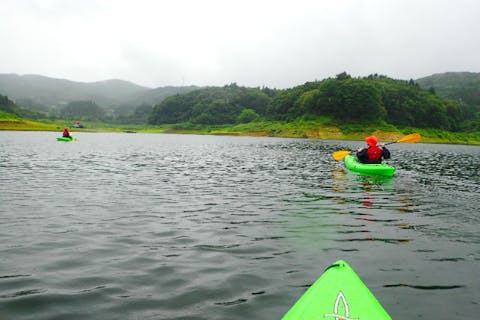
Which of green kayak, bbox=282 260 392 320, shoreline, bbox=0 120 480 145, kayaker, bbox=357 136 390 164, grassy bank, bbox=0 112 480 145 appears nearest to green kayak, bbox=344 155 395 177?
kayaker, bbox=357 136 390 164

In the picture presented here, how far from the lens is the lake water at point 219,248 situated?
567 cm

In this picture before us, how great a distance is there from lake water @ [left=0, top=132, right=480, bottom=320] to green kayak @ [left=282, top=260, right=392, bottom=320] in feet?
3.79

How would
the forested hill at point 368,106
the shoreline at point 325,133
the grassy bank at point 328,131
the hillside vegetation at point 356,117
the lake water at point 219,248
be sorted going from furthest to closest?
the forested hill at point 368,106 → the hillside vegetation at point 356,117 → the grassy bank at point 328,131 → the shoreline at point 325,133 → the lake water at point 219,248

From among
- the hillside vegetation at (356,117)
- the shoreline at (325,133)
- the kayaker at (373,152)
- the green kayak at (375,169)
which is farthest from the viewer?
the hillside vegetation at (356,117)

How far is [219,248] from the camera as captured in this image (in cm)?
834

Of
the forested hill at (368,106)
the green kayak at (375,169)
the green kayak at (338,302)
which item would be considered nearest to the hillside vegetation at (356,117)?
the forested hill at (368,106)

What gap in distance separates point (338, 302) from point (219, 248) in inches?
170

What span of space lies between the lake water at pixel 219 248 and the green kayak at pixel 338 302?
1.16 m

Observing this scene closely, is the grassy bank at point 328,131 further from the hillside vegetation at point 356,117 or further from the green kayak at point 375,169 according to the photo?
the green kayak at point 375,169

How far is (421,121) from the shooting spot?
126438 mm

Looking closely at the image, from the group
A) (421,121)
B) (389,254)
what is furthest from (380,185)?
(421,121)

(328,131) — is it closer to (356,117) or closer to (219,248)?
(356,117)

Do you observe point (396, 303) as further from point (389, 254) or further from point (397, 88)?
point (397, 88)

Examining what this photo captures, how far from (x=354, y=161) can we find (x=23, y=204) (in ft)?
64.2
